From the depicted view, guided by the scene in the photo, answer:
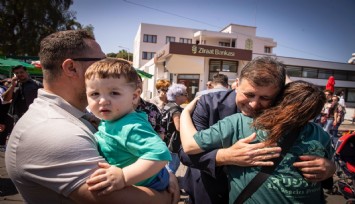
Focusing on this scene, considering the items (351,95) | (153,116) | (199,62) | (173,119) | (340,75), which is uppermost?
(199,62)

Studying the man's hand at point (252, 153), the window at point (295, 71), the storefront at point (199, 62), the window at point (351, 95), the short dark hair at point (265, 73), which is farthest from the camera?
the window at point (351, 95)

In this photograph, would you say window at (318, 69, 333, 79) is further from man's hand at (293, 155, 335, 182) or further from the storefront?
man's hand at (293, 155, 335, 182)

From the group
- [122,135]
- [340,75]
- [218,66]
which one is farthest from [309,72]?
[122,135]

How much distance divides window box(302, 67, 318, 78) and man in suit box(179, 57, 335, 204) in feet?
118

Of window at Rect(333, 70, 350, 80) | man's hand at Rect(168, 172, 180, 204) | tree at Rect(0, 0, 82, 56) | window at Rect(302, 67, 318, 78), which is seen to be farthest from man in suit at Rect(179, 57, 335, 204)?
window at Rect(333, 70, 350, 80)

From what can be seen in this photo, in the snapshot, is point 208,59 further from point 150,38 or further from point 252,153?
point 252,153

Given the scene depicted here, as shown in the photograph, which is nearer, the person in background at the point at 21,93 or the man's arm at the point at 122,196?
the man's arm at the point at 122,196

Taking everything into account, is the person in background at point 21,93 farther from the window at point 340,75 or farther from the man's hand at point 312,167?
the window at point 340,75

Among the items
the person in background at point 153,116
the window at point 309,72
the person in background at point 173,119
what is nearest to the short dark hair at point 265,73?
the person in background at point 153,116

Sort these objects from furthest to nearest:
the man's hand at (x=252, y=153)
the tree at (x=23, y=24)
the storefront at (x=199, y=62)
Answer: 1. the tree at (x=23, y=24)
2. the storefront at (x=199, y=62)
3. the man's hand at (x=252, y=153)

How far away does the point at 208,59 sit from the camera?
25.9 meters

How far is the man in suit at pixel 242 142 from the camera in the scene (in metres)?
1.59

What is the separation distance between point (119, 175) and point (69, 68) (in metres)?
0.80

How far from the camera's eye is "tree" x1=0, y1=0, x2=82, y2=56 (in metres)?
27.7
